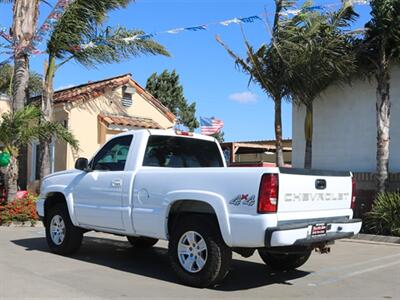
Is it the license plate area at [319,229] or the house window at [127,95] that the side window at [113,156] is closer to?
the license plate area at [319,229]

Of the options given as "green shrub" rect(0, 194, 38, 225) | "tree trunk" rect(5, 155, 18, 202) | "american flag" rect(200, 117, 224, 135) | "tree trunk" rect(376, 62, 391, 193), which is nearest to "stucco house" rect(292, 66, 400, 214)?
"tree trunk" rect(376, 62, 391, 193)

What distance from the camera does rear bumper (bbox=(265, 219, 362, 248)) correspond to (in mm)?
6406

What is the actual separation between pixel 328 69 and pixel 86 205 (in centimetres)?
780

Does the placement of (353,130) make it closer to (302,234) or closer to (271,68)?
(271,68)

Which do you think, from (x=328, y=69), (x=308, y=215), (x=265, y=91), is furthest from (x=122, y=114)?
(x=308, y=215)

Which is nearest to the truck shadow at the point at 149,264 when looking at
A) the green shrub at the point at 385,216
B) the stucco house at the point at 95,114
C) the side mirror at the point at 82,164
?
the side mirror at the point at 82,164

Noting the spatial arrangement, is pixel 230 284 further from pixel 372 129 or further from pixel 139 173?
pixel 372 129

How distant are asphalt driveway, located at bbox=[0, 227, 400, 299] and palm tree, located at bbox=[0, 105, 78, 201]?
4585 millimetres

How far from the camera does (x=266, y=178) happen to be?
21.3ft

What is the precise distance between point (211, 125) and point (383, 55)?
10.2m

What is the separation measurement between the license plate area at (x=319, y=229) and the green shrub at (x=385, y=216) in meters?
5.90

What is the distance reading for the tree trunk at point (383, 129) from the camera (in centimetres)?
1336

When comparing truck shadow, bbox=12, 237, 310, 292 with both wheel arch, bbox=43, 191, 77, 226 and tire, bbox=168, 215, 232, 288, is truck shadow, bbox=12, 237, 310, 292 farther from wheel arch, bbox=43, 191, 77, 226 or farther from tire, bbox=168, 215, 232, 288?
wheel arch, bbox=43, 191, 77, 226

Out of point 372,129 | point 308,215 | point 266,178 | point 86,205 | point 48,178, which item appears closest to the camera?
point 266,178
